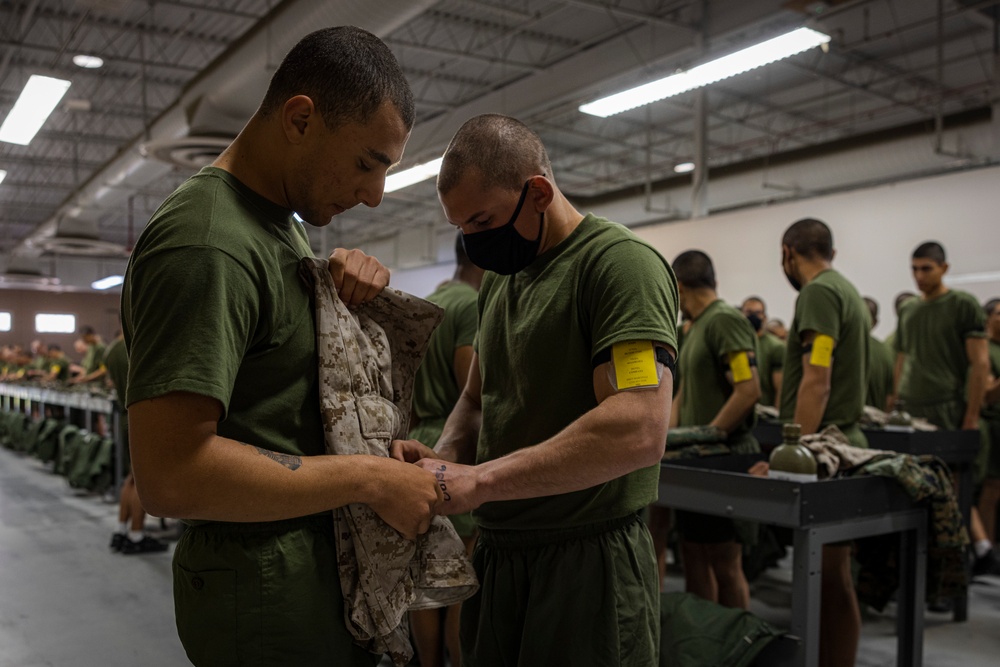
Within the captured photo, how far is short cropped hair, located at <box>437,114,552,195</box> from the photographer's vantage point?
1.60 meters

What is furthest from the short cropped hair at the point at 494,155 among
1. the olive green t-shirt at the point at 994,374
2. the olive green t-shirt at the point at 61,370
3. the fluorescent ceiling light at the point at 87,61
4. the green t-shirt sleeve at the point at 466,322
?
the olive green t-shirt at the point at 61,370

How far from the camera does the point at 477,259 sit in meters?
1.70

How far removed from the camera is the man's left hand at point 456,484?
52.7 inches

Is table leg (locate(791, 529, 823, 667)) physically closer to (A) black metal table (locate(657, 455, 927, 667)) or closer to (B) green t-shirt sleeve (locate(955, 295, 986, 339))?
(A) black metal table (locate(657, 455, 927, 667))

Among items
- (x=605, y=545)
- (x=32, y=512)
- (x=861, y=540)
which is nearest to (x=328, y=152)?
(x=605, y=545)

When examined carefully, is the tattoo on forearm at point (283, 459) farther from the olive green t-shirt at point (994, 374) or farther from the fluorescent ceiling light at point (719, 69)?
the fluorescent ceiling light at point (719, 69)

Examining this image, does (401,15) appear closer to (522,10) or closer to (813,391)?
(522,10)

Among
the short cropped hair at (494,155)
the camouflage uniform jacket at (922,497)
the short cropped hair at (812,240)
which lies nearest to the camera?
the short cropped hair at (494,155)

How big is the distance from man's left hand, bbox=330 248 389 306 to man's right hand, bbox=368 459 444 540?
0.98 ft

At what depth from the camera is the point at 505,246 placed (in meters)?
1.67

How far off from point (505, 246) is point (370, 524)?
704 millimetres

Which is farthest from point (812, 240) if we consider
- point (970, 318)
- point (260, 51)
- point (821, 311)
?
point (260, 51)

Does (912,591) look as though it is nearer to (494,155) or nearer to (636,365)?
(636,365)

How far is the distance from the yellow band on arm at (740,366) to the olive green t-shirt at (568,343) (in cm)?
194
